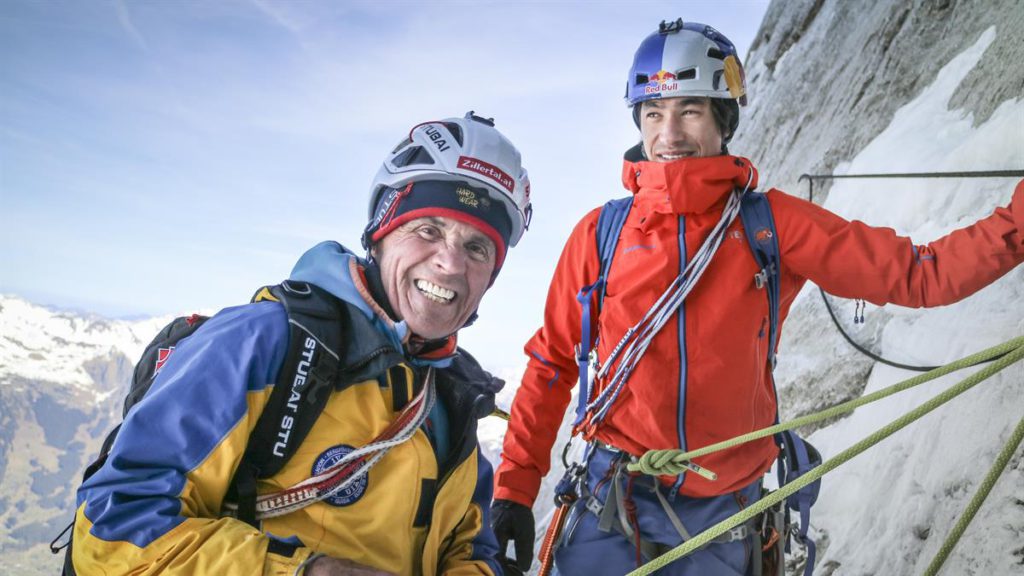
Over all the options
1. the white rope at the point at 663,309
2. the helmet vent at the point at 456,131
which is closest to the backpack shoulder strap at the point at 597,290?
the white rope at the point at 663,309

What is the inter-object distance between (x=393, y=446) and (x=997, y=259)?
111 inches

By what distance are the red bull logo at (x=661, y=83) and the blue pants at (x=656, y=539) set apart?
210 centimetres

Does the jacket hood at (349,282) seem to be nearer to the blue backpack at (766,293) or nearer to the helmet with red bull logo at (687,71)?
the blue backpack at (766,293)

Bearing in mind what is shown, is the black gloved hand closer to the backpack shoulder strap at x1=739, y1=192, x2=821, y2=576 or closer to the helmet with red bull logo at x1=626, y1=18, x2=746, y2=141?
the backpack shoulder strap at x1=739, y1=192, x2=821, y2=576

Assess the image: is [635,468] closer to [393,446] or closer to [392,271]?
[393,446]

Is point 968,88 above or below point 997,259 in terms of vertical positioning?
above

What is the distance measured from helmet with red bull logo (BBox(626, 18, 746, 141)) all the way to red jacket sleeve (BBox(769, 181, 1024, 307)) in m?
0.71

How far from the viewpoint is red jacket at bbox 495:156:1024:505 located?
128 inches

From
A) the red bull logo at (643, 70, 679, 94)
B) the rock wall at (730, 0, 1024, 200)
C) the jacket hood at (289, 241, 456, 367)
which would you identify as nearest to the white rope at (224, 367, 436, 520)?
the jacket hood at (289, 241, 456, 367)

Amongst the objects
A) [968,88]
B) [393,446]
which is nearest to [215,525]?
[393,446]

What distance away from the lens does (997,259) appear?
297 cm

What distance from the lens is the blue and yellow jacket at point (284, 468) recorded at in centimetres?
201

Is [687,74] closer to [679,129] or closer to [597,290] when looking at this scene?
[679,129]

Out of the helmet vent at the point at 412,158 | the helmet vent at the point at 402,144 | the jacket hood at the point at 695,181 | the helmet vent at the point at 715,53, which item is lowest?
the helmet vent at the point at 412,158
